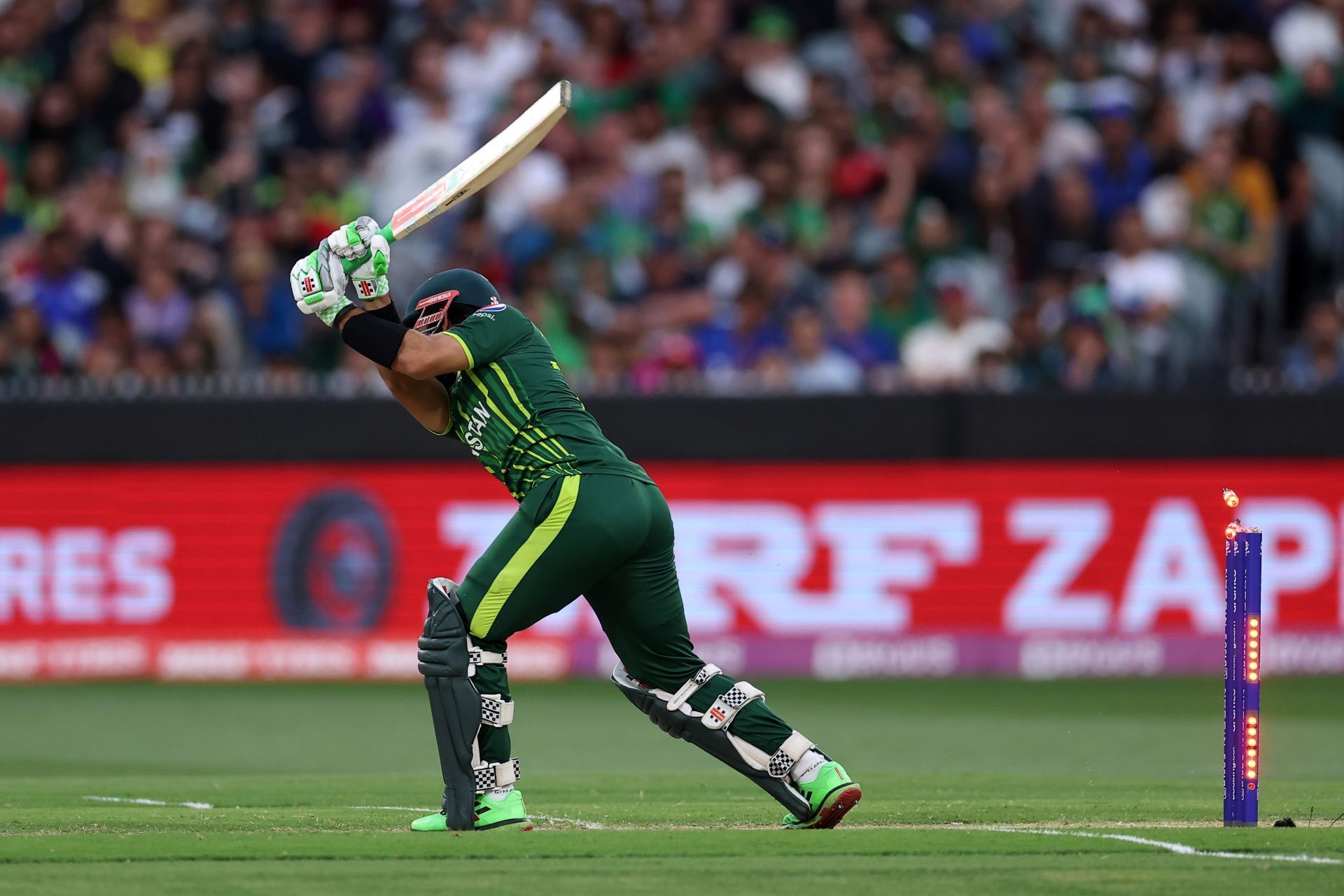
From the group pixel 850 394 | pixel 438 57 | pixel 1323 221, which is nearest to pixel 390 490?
pixel 850 394

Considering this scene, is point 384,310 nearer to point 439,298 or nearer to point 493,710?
point 439,298

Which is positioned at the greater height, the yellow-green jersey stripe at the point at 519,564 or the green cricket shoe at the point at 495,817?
the yellow-green jersey stripe at the point at 519,564

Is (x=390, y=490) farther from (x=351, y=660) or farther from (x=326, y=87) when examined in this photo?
(x=326, y=87)

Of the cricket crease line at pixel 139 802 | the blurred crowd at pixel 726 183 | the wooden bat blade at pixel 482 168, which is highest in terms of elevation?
the blurred crowd at pixel 726 183

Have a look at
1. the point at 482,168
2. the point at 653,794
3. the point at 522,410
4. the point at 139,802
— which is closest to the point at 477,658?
the point at 522,410

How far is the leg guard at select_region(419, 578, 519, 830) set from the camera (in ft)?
22.9

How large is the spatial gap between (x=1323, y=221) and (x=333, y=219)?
7.76m

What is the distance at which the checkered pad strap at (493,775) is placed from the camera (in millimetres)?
7109

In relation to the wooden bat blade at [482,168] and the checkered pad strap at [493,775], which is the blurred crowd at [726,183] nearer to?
the wooden bat blade at [482,168]

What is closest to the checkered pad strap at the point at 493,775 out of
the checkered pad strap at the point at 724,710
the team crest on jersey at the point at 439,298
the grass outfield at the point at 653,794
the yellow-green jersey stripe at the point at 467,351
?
the grass outfield at the point at 653,794

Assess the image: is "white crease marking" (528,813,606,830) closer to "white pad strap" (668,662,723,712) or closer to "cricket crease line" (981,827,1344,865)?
"white pad strap" (668,662,723,712)

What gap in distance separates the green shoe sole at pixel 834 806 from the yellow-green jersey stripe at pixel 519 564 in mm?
1344

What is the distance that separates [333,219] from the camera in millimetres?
A: 16047

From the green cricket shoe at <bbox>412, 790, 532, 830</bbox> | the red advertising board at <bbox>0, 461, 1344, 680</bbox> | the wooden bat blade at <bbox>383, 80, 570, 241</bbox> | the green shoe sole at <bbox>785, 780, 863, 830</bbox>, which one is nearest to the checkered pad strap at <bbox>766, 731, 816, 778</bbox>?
the green shoe sole at <bbox>785, 780, 863, 830</bbox>
